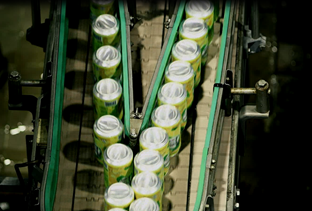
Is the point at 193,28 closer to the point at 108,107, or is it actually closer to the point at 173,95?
the point at 173,95

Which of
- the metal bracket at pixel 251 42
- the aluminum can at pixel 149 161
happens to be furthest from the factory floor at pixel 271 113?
the aluminum can at pixel 149 161

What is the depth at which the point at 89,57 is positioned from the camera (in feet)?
20.8

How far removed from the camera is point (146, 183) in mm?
5336

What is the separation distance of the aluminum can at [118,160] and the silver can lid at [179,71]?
1.91ft

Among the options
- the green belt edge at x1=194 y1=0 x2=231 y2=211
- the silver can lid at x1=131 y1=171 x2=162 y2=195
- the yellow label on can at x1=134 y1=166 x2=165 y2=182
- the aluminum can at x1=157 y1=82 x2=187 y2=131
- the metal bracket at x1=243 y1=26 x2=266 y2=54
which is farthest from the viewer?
the metal bracket at x1=243 y1=26 x2=266 y2=54

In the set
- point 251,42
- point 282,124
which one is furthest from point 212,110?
point 282,124

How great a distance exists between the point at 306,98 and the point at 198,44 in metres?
3.49

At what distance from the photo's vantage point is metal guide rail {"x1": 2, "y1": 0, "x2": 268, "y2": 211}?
572cm

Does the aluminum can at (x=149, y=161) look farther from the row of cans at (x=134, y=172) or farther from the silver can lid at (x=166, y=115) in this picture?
the silver can lid at (x=166, y=115)

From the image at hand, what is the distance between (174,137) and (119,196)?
23.9 inches

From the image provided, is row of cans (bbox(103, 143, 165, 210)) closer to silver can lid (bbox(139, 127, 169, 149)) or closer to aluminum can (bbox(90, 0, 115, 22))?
silver can lid (bbox(139, 127, 169, 149))

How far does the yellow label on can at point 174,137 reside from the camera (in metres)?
5.60

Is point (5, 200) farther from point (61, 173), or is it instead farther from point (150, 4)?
point (150, 4)

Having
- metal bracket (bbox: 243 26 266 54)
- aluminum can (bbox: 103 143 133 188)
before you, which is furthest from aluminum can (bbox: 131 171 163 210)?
metal bracket (bbox: 243 26 266 54)
